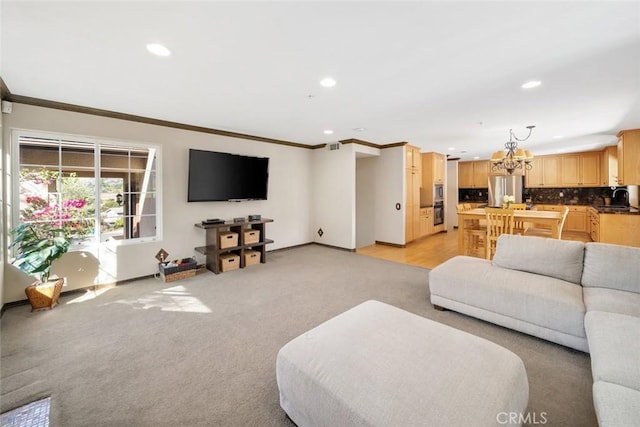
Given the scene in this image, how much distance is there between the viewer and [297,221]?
624 cm

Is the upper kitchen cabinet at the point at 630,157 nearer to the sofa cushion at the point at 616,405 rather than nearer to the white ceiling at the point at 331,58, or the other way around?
the white ceiling at the point at 331,58

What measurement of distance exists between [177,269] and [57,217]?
1575 millimetres

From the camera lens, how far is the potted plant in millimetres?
2883

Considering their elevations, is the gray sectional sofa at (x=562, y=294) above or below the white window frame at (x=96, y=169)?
below

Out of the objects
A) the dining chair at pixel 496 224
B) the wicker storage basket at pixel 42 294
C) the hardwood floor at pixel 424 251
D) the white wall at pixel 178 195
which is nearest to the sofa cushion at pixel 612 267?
the dining chair at pixel 496 224

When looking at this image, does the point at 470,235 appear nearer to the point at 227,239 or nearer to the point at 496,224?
the point at 496,224

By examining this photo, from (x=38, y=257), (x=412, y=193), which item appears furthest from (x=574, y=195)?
(x=38, y=257)

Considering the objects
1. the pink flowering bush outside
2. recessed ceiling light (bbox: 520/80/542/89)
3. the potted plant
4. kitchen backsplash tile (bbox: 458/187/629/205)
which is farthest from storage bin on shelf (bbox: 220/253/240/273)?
kitchen backsplash tile (bbox: 458/187/629/205)

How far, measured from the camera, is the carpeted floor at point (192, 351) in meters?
1.60

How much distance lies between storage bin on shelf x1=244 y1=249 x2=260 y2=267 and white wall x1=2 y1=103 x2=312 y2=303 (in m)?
0.82

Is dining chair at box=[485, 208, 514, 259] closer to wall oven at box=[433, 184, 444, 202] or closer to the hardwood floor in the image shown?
the hardwood floor

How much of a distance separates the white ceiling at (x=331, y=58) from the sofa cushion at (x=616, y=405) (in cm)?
212

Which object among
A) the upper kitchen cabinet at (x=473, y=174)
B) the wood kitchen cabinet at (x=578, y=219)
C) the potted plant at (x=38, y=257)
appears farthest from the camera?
the upper kitchen cabinet at (x=473, y=174)

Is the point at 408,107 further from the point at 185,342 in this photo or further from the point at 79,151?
the point at 79,151
